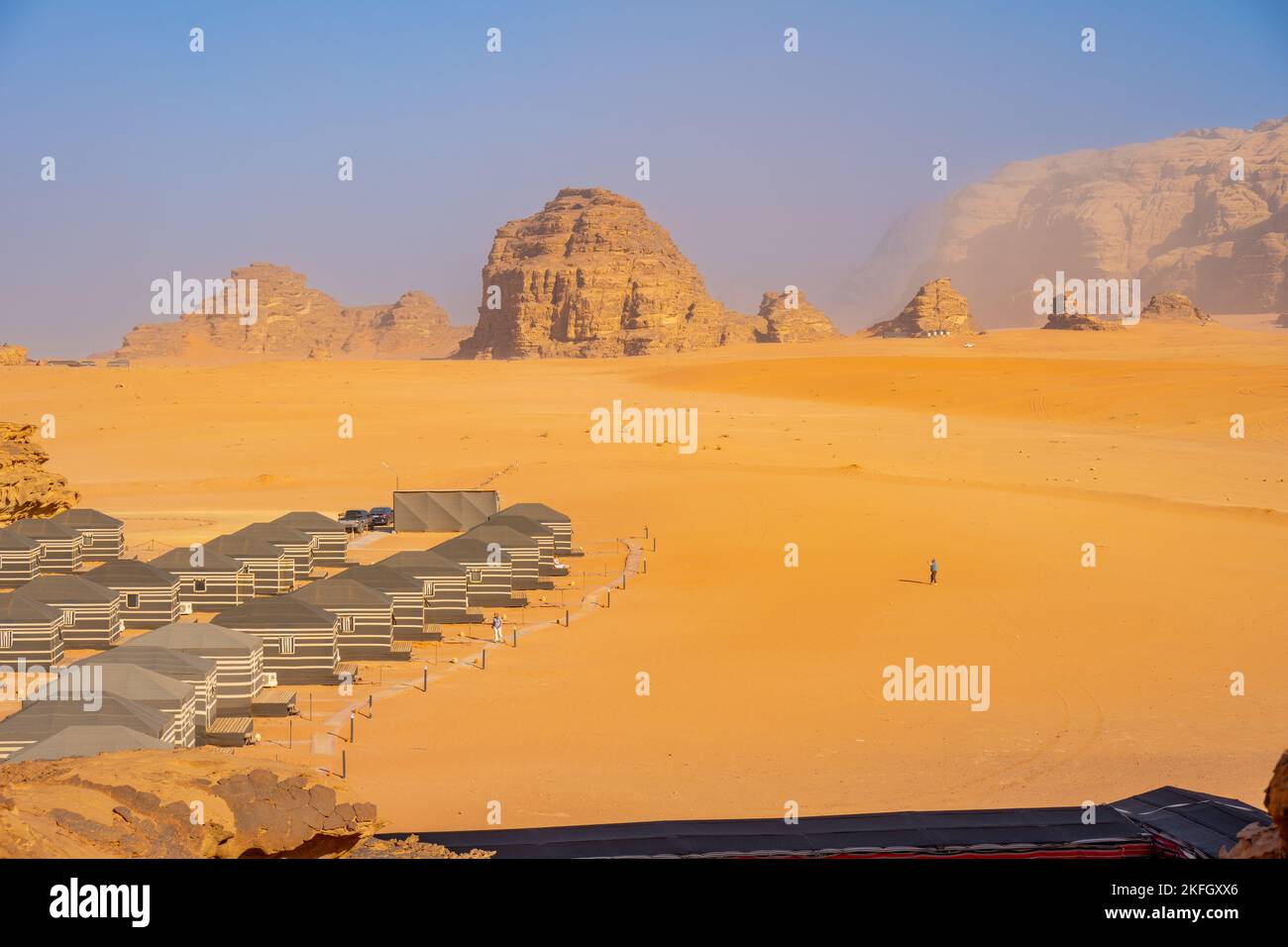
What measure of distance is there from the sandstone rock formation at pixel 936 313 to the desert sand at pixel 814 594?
9240 centimetres

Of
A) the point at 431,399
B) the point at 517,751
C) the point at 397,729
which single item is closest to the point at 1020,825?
the point at 517,751

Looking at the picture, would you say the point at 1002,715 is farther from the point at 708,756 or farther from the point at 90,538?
the point at 90,538

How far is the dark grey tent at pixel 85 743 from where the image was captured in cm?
1328

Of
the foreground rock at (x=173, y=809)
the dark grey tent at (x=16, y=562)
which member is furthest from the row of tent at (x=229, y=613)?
the foreground rock at (x=173, y=809)

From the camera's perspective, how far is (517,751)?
17125 millimetres

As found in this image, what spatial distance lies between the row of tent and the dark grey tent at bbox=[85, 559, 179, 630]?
0.09ft

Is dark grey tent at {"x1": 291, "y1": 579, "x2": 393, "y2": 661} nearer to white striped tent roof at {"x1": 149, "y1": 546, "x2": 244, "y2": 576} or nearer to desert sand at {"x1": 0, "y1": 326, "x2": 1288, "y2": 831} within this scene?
desert sand at {"x1": 0, "y1": 326, "x2": 1288, "y2": 831}

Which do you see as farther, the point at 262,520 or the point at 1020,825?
the point at 262,520

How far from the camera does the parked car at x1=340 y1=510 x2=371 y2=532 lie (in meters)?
39.0

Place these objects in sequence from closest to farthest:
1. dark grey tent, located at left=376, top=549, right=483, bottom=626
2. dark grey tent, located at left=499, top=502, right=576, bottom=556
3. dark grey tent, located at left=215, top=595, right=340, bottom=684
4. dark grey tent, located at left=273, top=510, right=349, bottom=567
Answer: dark grey tent, located at left=215, top=595, right=340, bottom=684
dark grey tent, located at left=376, top=549, right=483, bottom=626
dark grey tent, located at left=273, top=510, right=349, bottom=567
dark grey tent, located at left=499, top=502, right=576, bottom=556

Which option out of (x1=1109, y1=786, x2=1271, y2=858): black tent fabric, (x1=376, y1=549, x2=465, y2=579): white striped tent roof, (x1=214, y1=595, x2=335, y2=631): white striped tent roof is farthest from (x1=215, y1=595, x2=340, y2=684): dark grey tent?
(x1=1109, y1=786, x2=1271, y2=858): black tent fabric

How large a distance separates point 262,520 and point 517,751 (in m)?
25.6

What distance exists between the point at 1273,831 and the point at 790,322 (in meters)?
185

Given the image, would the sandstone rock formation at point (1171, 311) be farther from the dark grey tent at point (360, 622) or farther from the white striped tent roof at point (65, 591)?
the white striped tent roof at point (65, 591)
